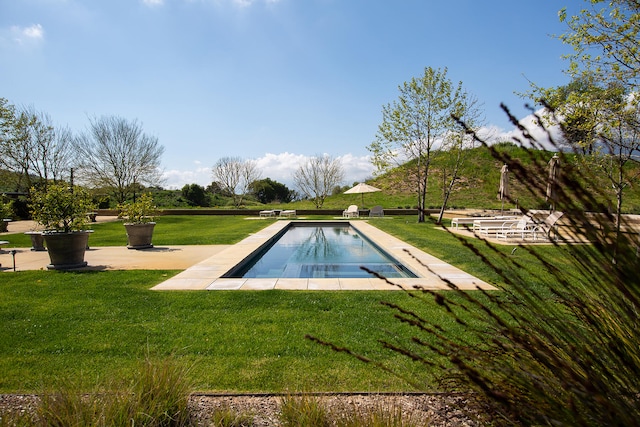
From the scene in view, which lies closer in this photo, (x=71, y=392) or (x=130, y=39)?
(x=71, y=392)

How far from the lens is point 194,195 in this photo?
104 feet

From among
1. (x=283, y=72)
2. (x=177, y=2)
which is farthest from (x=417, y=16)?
(x=177, y=2)

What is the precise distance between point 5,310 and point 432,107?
15.1 m

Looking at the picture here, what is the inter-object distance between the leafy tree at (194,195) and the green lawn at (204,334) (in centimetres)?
2694

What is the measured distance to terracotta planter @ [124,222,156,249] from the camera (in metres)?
9.30

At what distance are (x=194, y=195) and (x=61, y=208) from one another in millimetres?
25901

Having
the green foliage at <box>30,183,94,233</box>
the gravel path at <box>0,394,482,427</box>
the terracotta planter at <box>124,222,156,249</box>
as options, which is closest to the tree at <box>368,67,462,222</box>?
the terracotta planter at <box>124,222,156,249</box>

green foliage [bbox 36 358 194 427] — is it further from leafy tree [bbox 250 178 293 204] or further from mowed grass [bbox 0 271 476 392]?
leafy tree [bbox 250 178 293 204]

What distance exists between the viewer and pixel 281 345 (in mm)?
3324

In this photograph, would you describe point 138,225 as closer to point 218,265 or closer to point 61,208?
point 61,208

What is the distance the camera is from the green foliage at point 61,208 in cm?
656

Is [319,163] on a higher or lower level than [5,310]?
higher

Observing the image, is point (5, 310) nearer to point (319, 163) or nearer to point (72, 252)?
point (72, 252)

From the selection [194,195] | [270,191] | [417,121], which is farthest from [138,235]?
[270,191]
